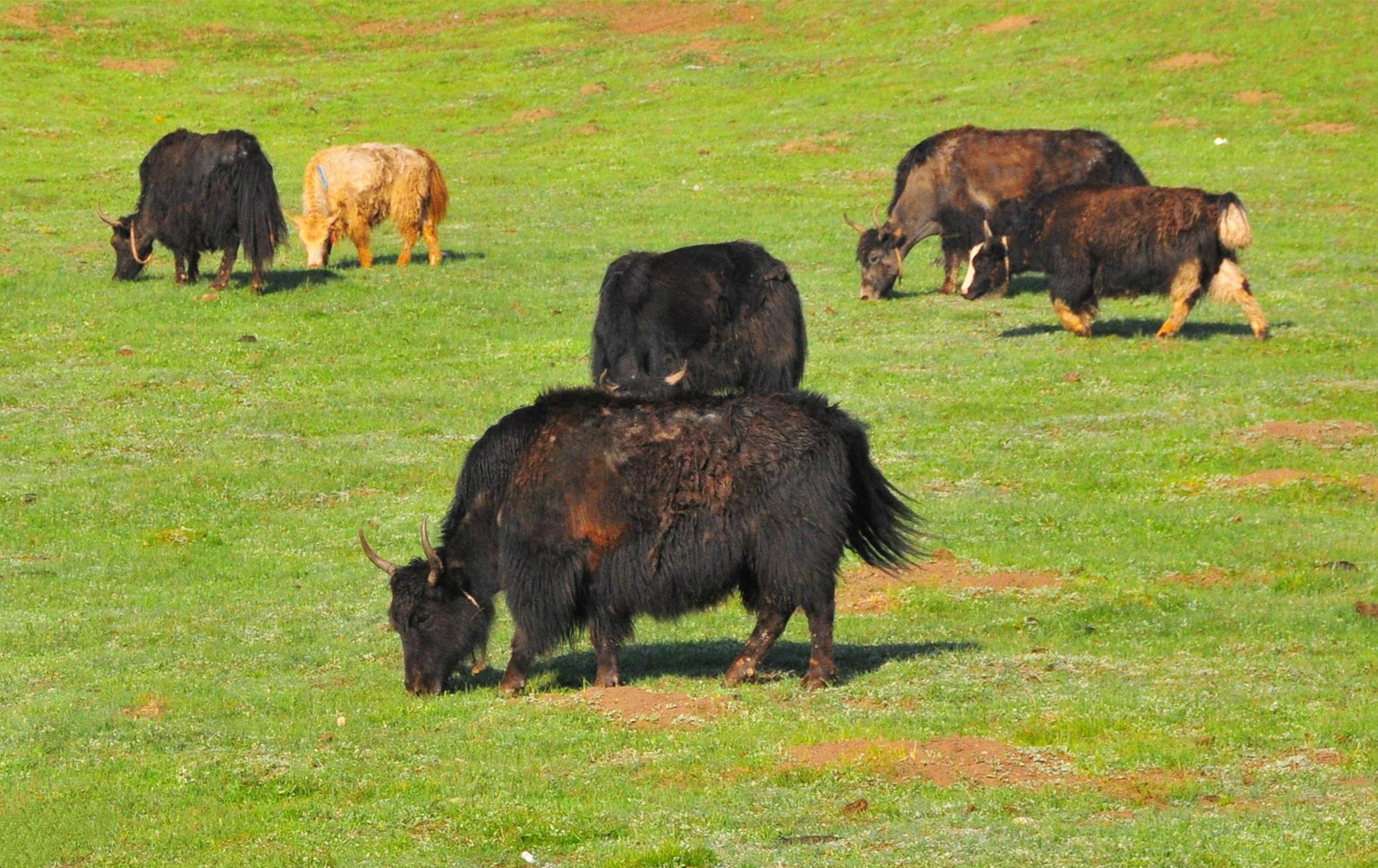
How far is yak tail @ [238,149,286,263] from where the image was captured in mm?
26797

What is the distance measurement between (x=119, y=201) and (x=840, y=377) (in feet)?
62.3

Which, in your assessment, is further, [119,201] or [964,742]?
[119,201]

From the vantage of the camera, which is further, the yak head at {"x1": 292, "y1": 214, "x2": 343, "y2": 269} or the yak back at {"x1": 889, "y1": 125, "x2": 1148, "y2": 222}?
the yak head at {"x1": 292, "y1": 214, "x2": 343, "y2": 269}

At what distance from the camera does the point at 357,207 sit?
3059cm

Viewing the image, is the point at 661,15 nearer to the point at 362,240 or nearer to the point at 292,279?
the point at 362,240

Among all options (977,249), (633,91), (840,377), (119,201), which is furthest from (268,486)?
(633,91)

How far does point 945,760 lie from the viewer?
9445 millimetres

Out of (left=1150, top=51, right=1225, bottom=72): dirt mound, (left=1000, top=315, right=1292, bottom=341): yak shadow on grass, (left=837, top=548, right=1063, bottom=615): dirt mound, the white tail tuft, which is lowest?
(left=837, top=548, right=1063, bottom=615): dirt mound

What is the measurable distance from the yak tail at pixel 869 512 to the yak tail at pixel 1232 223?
13206 mm

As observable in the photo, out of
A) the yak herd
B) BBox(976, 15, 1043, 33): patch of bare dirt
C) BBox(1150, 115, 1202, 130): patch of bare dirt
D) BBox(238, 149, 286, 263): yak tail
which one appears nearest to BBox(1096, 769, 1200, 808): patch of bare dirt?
the yak herd

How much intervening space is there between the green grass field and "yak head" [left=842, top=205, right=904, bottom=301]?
466 millimetres

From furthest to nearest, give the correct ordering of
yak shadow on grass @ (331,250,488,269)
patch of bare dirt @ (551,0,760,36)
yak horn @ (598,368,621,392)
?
patch of bare dirt @ (551,0,760,36) → yak shadow on grass @ (331,250,488,269) → yak horn @ (598,368,621,392)

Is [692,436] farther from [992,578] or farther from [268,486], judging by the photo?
[268,486]

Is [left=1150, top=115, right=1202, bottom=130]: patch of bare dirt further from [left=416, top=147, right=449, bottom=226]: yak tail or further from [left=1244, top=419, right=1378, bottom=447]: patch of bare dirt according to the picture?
[left=1244, top=419, right=1378, bottom=447]: patch of bare dirt
